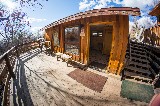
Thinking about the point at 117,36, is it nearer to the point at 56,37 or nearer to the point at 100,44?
the point at 56,37

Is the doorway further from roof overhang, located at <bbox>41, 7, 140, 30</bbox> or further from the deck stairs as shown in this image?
roof overhang, located at <bbox>41, 7, 140, 30</bbox>

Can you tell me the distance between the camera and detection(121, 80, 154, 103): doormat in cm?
648

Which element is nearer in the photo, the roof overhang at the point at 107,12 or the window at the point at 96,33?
the roof overhang at the point at 107,12

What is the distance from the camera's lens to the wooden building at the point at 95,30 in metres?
8.73

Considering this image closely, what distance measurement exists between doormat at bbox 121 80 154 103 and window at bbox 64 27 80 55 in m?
4.71

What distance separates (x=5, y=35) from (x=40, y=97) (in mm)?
33917

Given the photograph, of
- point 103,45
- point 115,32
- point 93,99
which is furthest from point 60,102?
point 103,45

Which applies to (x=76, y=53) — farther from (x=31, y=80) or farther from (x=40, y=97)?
(x=40, y=97)

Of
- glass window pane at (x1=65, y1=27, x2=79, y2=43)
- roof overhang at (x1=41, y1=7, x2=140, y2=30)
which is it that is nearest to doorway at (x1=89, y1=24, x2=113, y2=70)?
glass window pane at (x1=65, y1=27, x2=79, y2=43)

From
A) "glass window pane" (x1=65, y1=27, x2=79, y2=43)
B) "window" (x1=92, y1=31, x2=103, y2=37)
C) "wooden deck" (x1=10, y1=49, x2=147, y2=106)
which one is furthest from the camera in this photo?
"window" (x1=92, y1=31, x2=103, y2=37)

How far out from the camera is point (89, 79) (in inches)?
326

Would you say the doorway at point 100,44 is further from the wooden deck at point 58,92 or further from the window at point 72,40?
the wooden deck at point 58,92

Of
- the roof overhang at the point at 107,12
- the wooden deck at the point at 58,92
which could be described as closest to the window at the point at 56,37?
the roof overhang at the point at 107,12

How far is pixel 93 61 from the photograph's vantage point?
12.3m
